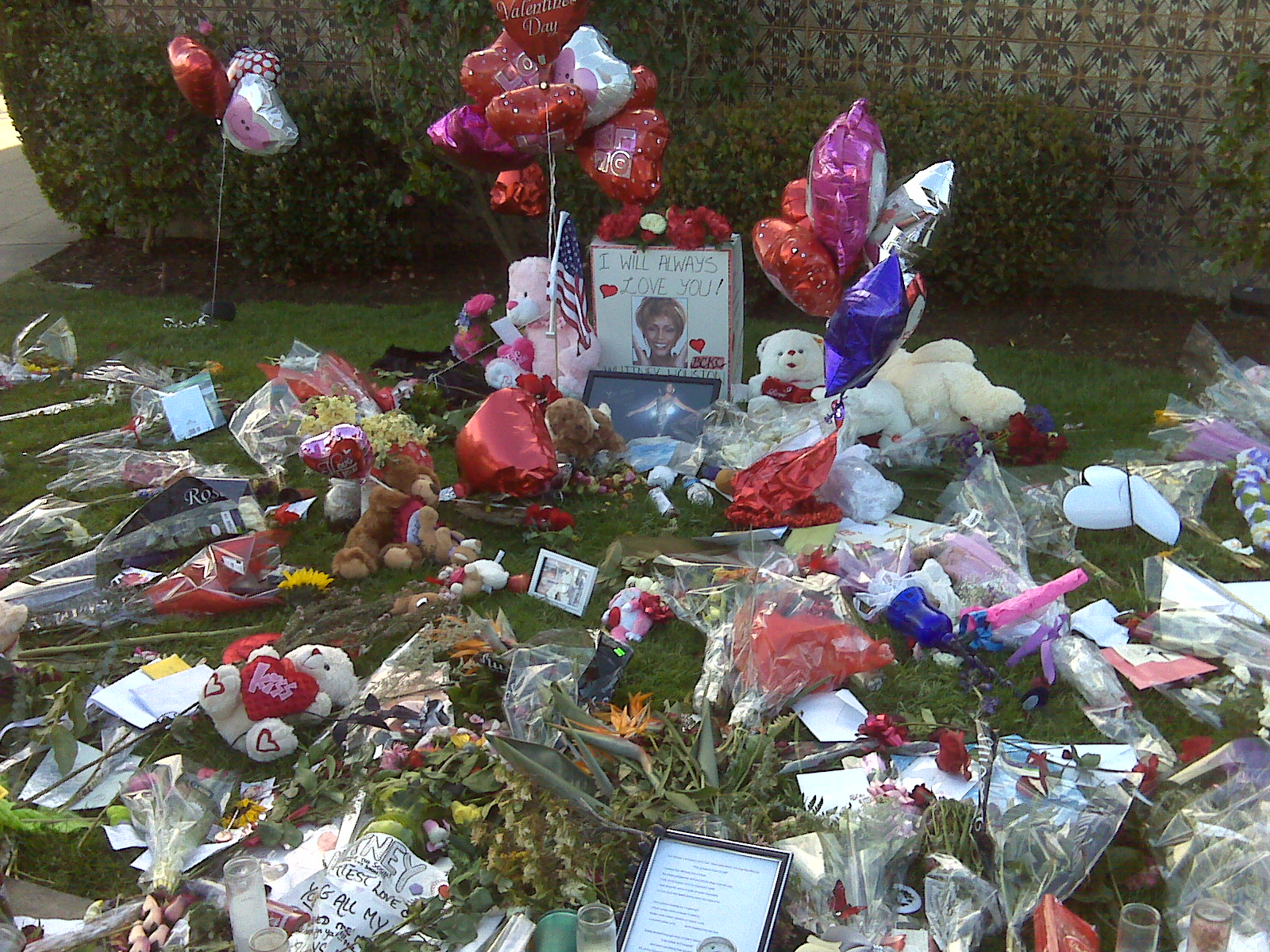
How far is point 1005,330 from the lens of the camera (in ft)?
21.8

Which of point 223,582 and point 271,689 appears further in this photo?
point 223,582

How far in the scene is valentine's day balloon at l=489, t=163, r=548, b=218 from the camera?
5680 mm

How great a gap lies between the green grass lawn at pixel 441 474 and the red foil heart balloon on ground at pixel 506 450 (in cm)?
18

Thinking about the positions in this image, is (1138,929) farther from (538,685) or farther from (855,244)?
(855,244)

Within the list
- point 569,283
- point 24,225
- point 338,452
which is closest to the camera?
point 338,452

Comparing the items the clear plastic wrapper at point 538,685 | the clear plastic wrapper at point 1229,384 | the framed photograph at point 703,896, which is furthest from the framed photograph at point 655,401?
the framed photograph at point 703,896

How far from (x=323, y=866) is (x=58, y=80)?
6643mm

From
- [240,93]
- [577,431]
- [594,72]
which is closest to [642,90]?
[594,72]

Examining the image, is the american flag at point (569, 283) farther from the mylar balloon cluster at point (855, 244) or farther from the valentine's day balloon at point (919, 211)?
the valentine's day balloon at point (919, 211)

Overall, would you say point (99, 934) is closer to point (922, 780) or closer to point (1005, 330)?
point (922, 780)

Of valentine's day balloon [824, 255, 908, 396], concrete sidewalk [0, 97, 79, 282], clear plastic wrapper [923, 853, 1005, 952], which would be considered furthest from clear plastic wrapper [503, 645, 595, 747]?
concrete sidewalk [0, 97, 79, 282]

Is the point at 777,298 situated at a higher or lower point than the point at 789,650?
lower

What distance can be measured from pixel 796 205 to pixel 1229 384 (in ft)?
6.43

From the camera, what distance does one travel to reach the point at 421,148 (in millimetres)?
7016
